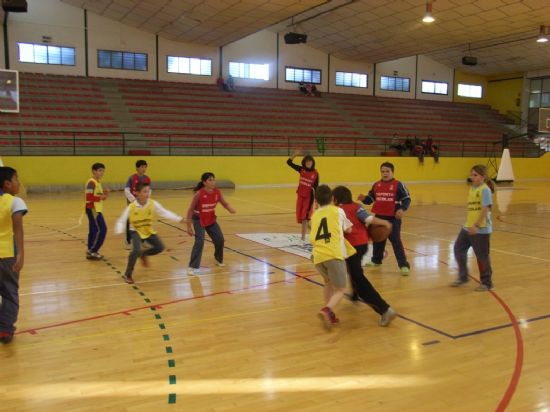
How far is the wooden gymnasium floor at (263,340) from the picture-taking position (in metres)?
3.46

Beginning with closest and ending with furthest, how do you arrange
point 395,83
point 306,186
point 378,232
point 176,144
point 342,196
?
point 342,196 < point 378,232 < point 306,186 < point 176,144 < point 395,83

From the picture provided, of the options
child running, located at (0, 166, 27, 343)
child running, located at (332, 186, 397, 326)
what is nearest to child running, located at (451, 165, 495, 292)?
child running, located at (332, 186, 397, 326)

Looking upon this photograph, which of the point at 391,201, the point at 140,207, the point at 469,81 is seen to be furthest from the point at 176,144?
the point at 469,81

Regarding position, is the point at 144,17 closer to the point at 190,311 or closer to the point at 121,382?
the point at 190,311

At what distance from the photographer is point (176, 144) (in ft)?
71.6

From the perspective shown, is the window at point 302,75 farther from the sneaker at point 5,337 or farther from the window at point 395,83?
the sneaker at point 5,337

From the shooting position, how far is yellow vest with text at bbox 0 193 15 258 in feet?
13.8

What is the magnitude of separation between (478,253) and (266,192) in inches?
542

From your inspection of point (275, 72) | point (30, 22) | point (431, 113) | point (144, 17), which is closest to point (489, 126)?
point (431, 113)

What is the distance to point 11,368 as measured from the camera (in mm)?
3838

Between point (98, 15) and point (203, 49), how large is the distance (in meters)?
5.39

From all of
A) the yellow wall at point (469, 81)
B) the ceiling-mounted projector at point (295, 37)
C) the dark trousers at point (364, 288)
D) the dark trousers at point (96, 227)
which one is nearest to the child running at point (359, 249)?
the dark trousers at point (364, 288)

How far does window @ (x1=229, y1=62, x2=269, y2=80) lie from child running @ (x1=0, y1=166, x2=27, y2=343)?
81.0 ft

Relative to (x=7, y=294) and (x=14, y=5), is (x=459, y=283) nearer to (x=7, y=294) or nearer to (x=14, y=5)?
(x=7, y=294)
